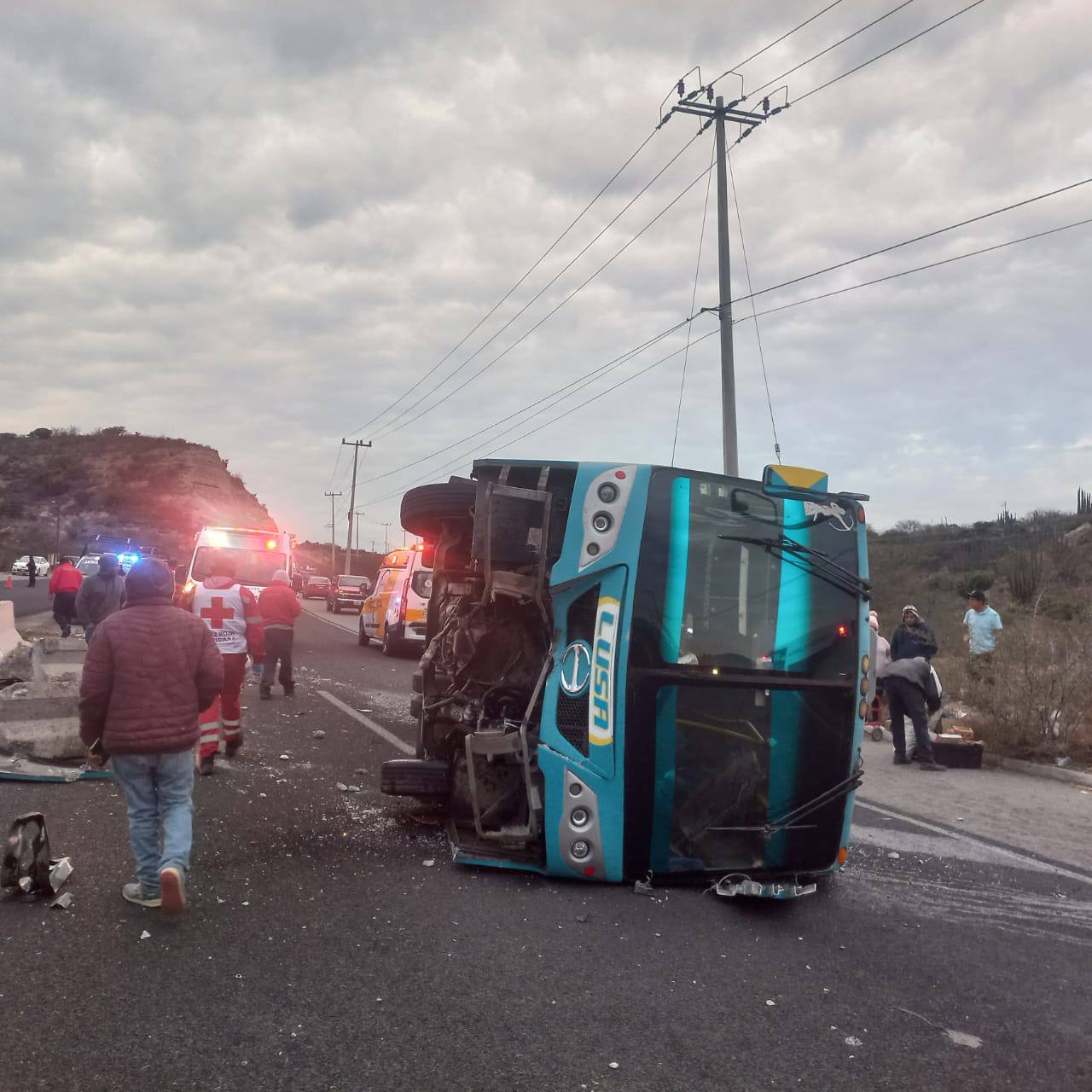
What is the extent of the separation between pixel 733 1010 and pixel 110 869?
3.51 meters

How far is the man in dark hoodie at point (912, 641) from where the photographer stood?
1139 centimetres

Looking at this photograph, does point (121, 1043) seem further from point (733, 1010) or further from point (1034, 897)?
point (1034, 897)

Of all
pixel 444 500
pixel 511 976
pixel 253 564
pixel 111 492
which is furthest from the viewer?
pixel 111 492

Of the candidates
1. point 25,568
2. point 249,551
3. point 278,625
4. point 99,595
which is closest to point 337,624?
point 249,551

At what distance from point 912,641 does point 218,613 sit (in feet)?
25.7

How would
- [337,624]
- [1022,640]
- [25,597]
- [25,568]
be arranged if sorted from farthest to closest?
[25,568] → [25,597] → [337,624] → [1022,640]

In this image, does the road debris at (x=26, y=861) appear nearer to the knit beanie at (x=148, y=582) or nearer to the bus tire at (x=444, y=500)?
the knit beanie at (x=148, y=582)

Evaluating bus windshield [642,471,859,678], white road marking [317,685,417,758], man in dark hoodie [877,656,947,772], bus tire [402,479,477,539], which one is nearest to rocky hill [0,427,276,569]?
white road marking [317,685,417,758]

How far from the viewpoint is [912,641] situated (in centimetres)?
1152

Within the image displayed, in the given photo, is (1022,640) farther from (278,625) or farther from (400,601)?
(400,601)

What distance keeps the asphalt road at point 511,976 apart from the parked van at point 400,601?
40.1ft

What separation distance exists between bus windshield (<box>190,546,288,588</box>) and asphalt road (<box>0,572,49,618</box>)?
11.7 m

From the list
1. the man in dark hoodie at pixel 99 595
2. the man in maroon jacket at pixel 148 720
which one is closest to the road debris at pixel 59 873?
the man in maroon jacket at pixel 148 720

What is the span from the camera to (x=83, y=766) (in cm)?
786
